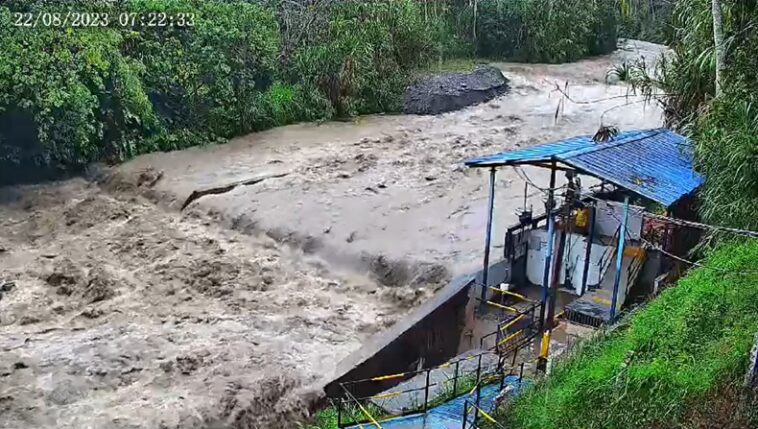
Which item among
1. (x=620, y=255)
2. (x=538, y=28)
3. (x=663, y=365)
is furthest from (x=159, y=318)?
(x=538, y=28)

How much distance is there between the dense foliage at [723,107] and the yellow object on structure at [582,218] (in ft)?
5.84

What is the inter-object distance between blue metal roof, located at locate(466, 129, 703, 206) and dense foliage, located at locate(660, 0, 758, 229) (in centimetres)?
37

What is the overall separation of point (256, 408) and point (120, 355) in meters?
2.50

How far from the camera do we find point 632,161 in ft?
38.6

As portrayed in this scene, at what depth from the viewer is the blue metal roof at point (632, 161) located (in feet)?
35.8

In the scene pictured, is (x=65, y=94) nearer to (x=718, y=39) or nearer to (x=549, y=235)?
(x=549, y=235)

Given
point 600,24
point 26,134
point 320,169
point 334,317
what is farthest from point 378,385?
point 600,24

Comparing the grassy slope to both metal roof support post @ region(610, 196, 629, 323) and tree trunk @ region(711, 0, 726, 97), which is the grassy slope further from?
tree trunk @ region(711, 0, 726, 97)

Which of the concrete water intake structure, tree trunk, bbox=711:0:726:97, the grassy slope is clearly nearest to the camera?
the grassy slope

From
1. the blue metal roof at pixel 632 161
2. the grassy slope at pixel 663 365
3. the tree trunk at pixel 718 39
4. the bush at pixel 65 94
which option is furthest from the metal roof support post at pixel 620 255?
the bush at pixel 65 94

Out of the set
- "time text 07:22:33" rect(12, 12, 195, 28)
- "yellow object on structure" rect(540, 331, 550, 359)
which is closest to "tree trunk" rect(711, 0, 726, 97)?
"yellow object on structure" rect(540, 331, 550, 359)

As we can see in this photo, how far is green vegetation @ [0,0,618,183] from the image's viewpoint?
18.5m

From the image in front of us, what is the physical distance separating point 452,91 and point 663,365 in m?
21.2

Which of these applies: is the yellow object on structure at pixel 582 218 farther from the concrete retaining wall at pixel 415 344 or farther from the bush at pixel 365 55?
the bush at pixel 365 55
